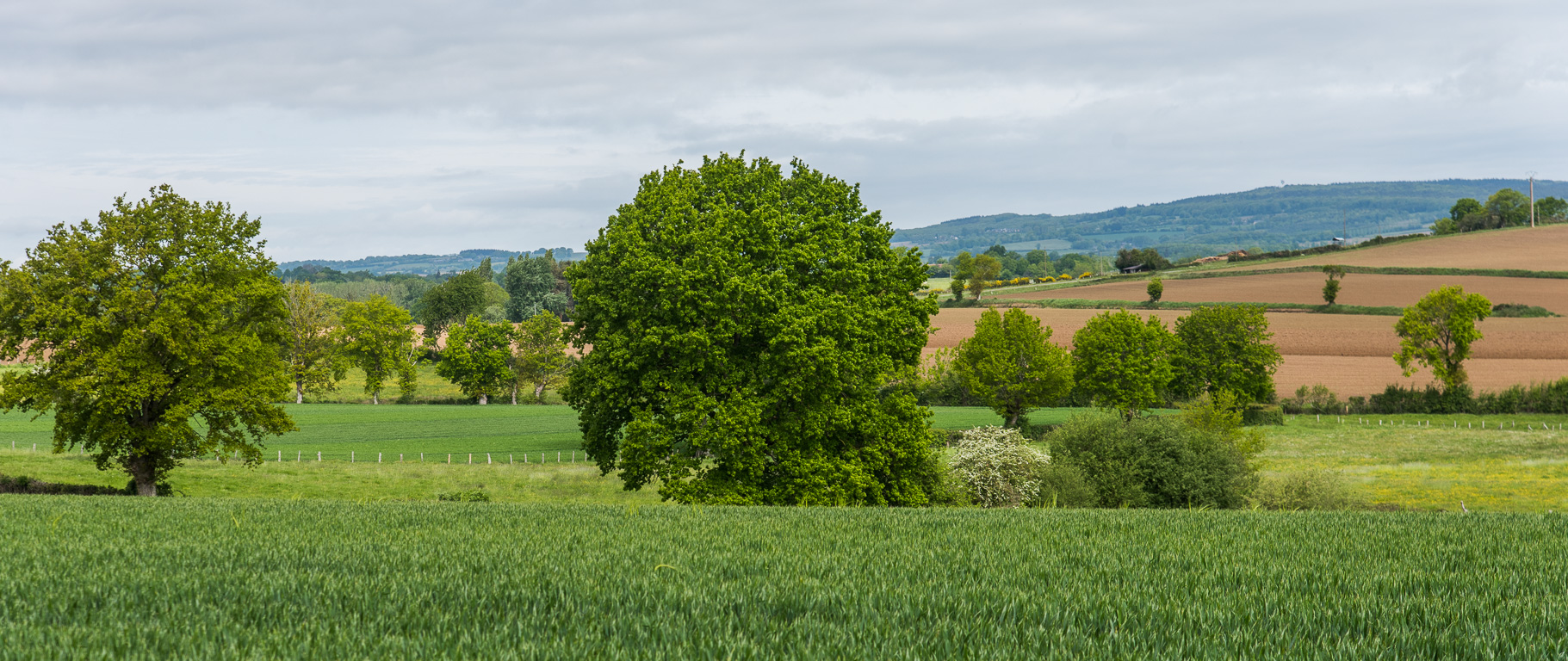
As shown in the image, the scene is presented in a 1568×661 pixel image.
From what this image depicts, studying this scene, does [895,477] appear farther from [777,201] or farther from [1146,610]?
[1146,610]

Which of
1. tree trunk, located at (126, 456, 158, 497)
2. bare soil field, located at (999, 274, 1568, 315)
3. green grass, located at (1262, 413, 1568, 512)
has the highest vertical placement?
bare soil field, located at (999, 274, 1568, 315)

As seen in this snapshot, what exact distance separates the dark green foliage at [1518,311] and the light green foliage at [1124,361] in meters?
43.9

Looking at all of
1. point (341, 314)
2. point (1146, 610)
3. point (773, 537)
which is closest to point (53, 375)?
point (773, 537)

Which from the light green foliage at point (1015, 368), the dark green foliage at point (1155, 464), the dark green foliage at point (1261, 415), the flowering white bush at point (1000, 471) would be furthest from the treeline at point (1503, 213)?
the flowering white bush at point (1000, 471)

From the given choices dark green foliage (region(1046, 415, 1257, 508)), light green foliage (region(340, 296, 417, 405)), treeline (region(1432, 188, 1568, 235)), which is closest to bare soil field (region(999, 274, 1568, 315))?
treeline (region(1432, 188, 1568, 235))

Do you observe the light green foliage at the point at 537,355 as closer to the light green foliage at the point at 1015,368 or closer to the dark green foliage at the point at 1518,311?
the light green foliage at the point at 1015,368

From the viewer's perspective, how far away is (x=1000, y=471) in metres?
41.3

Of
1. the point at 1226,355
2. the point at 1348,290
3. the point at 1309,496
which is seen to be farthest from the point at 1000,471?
the point at 1348,290

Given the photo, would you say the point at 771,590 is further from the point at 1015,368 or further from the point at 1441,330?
the point at 1441,330

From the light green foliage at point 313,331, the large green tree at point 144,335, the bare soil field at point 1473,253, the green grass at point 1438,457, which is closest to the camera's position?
the large green tree at point 144,335

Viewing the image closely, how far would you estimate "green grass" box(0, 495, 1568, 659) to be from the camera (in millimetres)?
5102

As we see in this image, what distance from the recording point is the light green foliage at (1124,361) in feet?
263

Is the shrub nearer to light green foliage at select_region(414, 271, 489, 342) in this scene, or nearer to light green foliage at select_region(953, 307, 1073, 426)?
light green foliage at select_region(953, 307, 1073, 426)

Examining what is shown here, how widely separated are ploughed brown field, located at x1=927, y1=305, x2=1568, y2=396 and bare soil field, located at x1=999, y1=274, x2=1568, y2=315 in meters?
7.24
